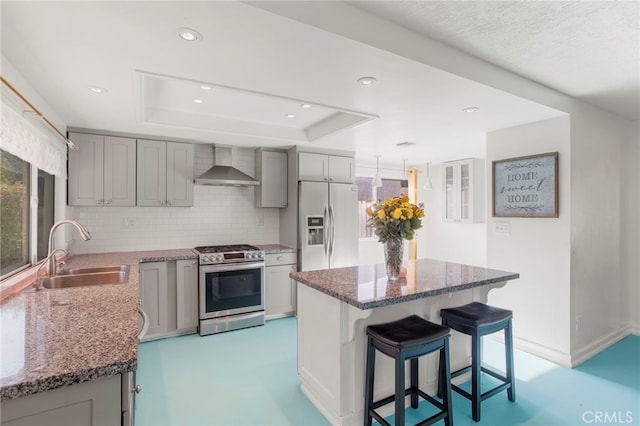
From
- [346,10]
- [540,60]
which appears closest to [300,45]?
[346,10]

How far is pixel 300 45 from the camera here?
1.77 meters

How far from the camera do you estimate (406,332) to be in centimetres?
204

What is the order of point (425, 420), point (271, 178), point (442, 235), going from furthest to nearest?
point (442, 235)
point (271, 178)
point (425, 420)

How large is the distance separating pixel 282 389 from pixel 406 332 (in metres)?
1.24

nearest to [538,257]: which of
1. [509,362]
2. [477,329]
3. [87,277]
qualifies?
[509,362]

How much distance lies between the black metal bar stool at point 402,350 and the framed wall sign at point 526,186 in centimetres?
191

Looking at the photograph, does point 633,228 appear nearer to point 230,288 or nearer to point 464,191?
point 464,191

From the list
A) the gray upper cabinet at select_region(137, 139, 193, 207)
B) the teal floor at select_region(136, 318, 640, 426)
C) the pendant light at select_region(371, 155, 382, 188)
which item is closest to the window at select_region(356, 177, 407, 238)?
the pendant light at select_region(371, 155, 382, 188)

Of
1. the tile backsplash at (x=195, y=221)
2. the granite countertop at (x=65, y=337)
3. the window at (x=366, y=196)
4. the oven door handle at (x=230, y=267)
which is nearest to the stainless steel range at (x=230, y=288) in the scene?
the oven door handle at (x=230, y=267)

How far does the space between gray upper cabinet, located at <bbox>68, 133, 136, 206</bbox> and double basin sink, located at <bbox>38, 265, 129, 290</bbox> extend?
42.9 inches

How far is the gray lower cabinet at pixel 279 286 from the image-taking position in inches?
167

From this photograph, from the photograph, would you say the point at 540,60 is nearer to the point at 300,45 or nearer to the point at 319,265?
the point at 300,45

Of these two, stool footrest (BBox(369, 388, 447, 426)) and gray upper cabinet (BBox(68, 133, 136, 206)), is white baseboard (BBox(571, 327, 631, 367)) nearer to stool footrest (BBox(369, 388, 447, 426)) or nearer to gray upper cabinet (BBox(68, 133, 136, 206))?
stool footrest (BBox(369, 388, 447, 426))

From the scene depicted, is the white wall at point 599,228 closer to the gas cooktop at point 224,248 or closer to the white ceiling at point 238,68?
the white ceiling at point 238,68
